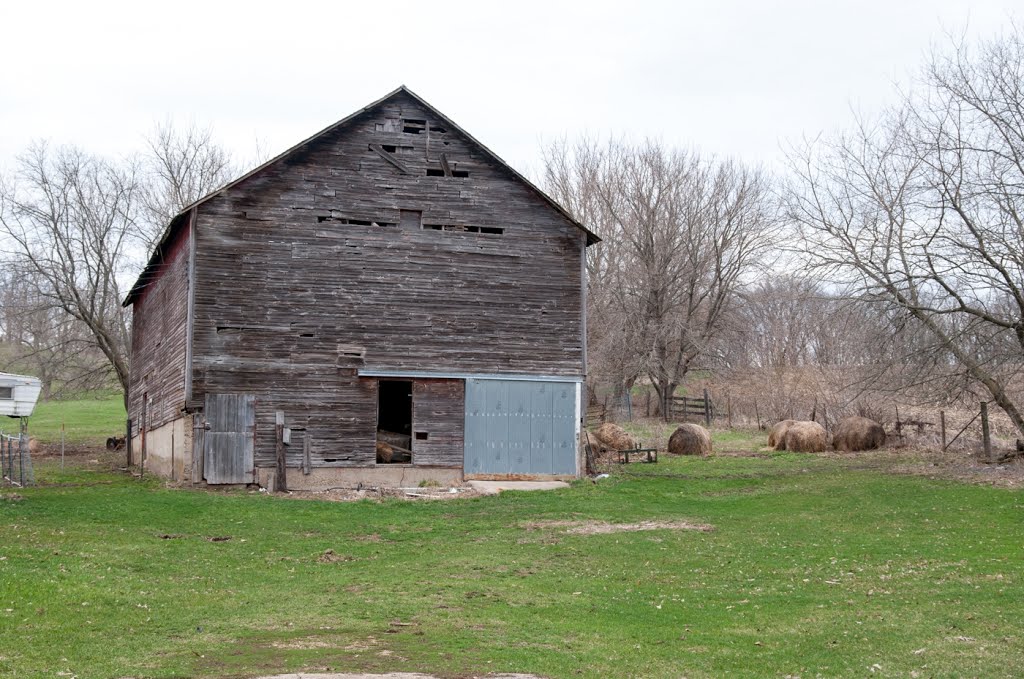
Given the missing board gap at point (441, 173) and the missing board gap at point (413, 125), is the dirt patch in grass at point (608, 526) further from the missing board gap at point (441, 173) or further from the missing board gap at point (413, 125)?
the missing board gap at point (413, 125)

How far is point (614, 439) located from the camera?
36781mm

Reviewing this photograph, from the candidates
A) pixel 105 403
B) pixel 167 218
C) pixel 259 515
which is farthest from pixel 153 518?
pixel 105 403

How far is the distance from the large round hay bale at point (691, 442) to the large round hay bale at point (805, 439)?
294 cm

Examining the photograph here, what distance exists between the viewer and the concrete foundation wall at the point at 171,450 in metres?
25.9

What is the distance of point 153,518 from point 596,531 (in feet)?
28.4

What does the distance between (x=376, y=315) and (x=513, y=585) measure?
13.7 meters

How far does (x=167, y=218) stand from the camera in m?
49.8

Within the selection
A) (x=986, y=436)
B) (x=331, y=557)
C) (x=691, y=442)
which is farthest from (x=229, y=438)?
(x=986, y=436)

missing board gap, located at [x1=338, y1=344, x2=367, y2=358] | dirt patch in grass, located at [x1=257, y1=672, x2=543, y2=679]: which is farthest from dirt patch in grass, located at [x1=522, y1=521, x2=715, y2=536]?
dirt patch in grass, located at [x1=257, y1=672, x2=543, y2=679]

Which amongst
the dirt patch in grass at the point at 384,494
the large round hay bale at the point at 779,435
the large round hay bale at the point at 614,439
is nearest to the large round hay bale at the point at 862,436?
the large round hay bale at the point at 779,435

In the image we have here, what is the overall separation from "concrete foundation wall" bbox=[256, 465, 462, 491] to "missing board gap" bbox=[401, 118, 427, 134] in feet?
29.4

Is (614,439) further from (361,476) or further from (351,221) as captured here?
(351,221)

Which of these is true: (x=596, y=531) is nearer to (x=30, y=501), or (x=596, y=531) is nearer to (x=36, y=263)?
(x=30, y=501)

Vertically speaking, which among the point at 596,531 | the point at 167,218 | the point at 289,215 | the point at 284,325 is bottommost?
the point at 596,531
